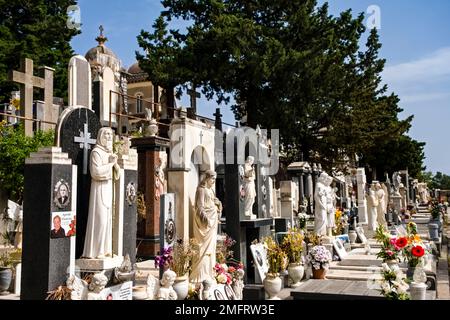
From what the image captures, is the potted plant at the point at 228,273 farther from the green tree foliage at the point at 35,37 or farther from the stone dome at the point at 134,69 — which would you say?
the stone dome at the point at 134,69

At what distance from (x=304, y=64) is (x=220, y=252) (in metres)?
14.0

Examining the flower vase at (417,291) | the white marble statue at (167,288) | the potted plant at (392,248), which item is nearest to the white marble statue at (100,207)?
the white marble statue at (167,288)

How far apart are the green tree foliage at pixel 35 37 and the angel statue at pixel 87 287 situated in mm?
25074

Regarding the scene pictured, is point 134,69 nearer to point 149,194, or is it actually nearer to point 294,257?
point 149,194

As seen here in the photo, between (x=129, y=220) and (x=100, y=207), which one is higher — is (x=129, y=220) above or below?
below

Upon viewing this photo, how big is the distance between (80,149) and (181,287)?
2.58 metres

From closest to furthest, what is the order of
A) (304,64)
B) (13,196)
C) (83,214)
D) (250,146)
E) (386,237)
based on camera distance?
(83,214) → (386,237) → (250,146) → (13,196) → (304,64)

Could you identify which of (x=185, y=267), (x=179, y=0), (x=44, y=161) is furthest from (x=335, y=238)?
(x=179, y=0)

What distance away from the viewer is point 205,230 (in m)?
8.04

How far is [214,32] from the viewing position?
68.3 feet

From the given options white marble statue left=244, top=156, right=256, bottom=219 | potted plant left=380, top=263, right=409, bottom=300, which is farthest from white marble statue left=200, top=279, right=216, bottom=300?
white marble statue left=244, top=156, right=256, bottom=219

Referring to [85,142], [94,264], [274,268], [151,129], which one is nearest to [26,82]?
[151,129]

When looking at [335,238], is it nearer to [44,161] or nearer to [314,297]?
[314,297]

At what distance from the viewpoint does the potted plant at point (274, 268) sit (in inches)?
337
